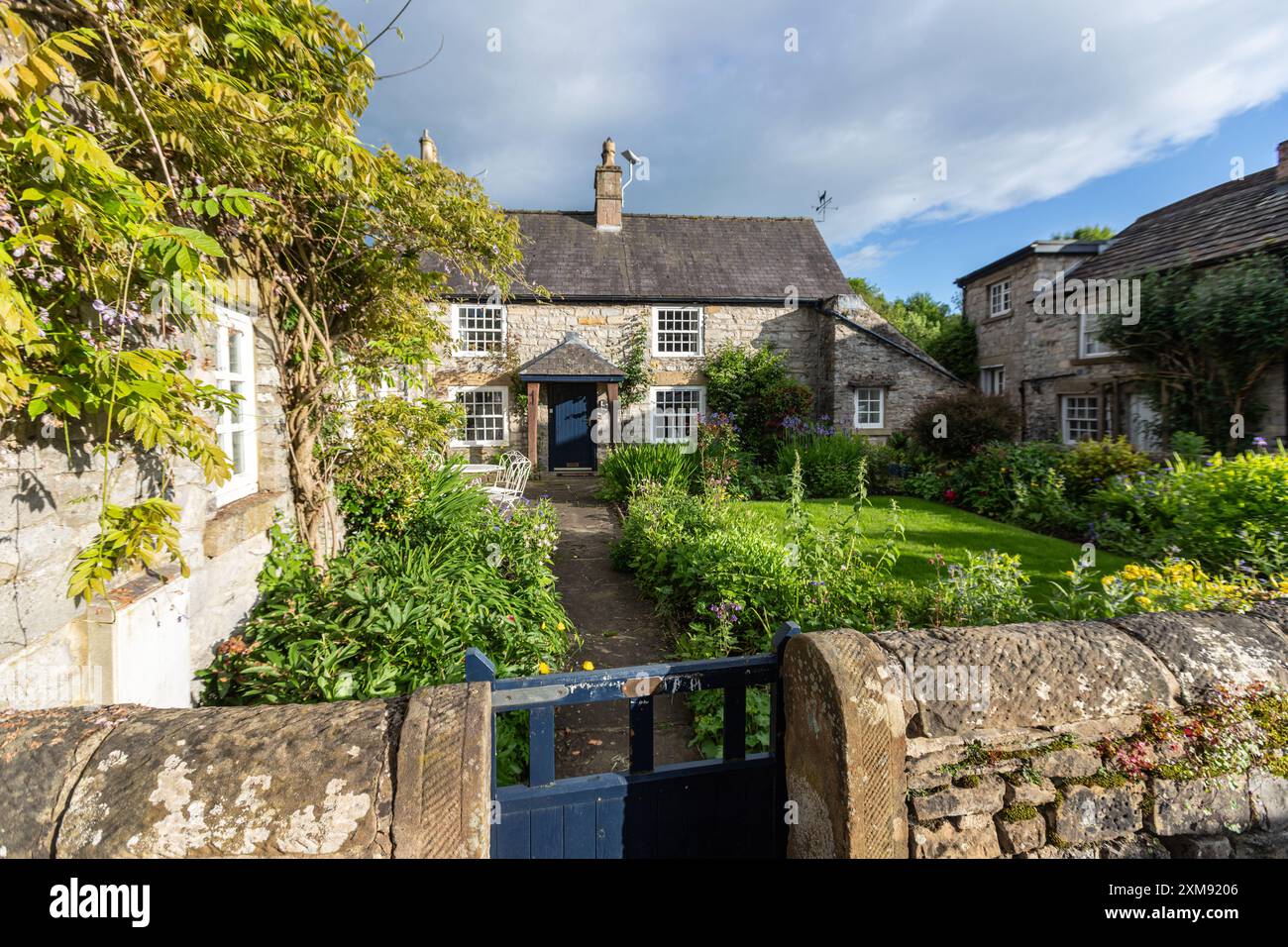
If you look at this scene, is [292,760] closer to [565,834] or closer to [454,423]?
[565,834]

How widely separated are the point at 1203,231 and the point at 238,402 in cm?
1616

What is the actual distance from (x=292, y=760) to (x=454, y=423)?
5.15m

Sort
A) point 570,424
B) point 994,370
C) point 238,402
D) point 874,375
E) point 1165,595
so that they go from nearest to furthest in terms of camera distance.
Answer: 1. point 1165,595
2. point 238,402
3. point 874,375
4. point 570,424
5. point 994,370

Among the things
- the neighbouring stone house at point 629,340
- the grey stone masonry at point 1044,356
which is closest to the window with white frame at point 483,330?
the neighbouring stone house at point 629,340

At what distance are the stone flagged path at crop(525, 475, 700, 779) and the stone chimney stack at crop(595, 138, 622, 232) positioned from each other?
11.0m

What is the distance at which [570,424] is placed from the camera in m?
16.0

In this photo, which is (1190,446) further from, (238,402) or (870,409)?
(238,402)

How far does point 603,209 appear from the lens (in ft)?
56.4

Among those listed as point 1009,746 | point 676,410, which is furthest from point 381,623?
point 676,410

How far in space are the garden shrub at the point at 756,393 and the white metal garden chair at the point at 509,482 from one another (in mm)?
6307

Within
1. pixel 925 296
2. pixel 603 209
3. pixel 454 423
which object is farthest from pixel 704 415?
pixel 925 296

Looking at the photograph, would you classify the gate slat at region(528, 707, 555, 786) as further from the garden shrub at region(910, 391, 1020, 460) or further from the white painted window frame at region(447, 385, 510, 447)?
the white painted window frame at region(447, 385, 510, 447)

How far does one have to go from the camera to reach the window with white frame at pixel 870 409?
15.8 m
